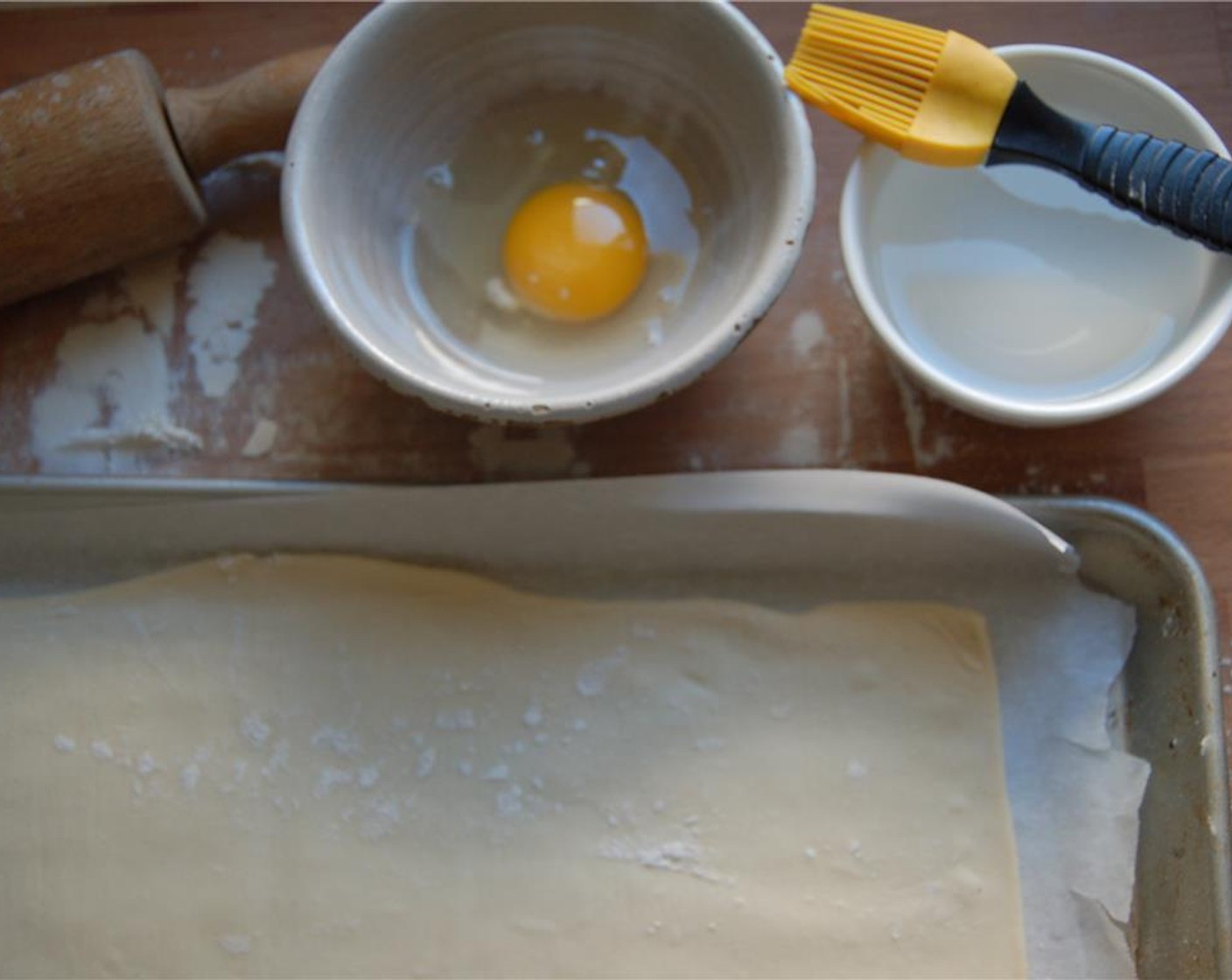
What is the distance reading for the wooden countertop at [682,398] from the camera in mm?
864

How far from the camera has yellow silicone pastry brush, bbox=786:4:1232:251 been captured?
0.75 m

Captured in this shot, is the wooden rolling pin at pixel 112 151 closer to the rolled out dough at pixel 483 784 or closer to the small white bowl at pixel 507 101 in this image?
the small white bowl at pixel 507 101

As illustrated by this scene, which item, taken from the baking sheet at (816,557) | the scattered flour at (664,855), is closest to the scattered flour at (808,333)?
the baking sheet at (816,557)

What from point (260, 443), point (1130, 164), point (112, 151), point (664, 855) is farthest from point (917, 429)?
point (112, 151)

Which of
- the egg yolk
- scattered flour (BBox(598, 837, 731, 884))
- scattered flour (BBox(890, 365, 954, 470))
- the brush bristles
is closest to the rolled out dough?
scattered flour (BBox(598, 837, 731, 884))

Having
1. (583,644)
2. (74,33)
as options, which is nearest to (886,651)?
(583,644)

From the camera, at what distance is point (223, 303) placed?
902mm

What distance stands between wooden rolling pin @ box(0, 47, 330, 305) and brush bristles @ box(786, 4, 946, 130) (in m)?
0.33

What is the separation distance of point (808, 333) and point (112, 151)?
491 millimetres

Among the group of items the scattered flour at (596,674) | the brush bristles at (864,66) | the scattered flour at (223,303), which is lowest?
the scattered flour at (596,674)

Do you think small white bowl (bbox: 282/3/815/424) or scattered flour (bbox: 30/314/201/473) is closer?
small white bowl (bbox: 282/3/815/424)

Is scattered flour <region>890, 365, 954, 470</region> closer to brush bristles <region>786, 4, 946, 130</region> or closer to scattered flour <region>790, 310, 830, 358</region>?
scattered flour <region>790, 310, 830, 358</region>

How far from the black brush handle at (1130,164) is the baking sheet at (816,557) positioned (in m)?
0.21

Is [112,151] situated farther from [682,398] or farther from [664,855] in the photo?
[664,855]
